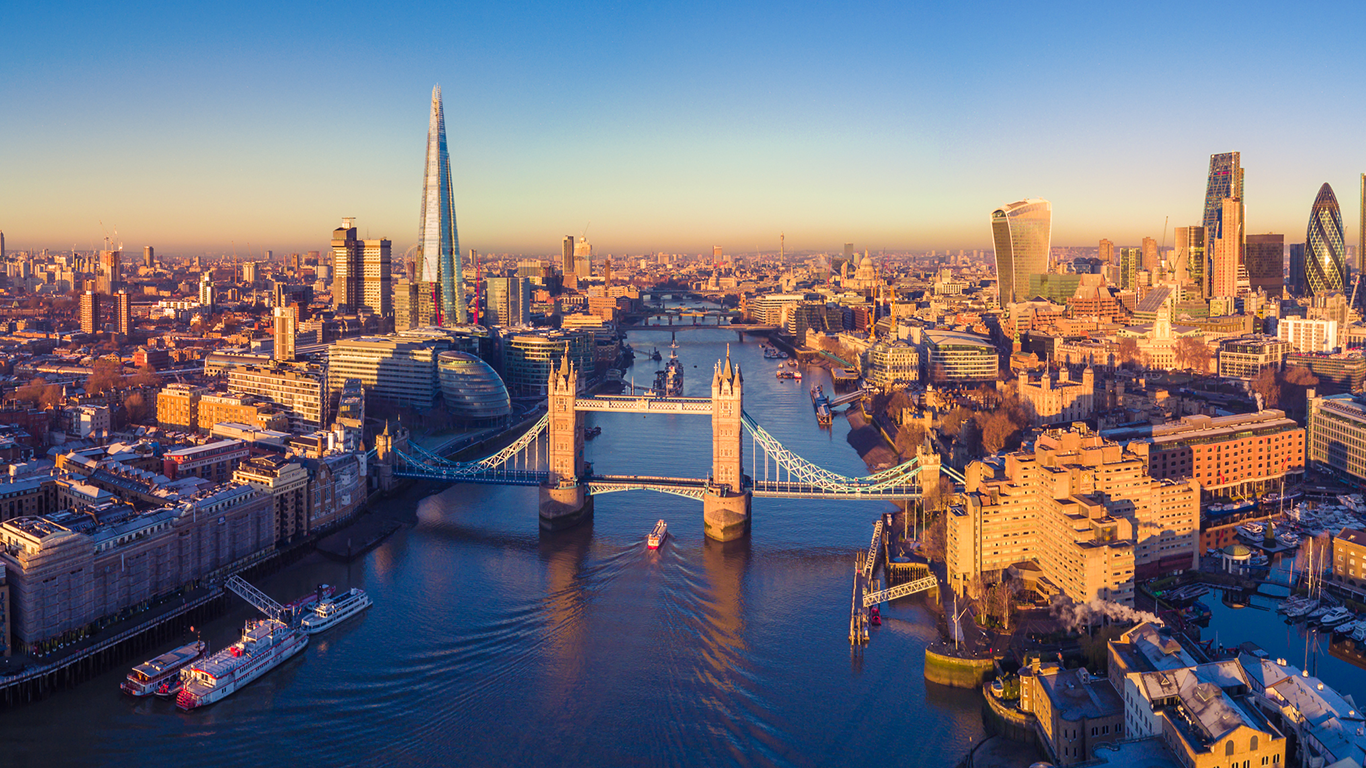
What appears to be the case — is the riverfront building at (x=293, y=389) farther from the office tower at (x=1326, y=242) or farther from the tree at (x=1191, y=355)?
the office tower at (x=1326, y=242)

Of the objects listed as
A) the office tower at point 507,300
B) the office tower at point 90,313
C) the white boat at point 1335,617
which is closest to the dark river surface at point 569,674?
the white boat at point 1335,617

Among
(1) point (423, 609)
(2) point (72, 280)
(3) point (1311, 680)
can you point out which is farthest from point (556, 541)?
(2) point (72, 280)

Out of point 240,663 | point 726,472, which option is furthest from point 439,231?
point 240,663

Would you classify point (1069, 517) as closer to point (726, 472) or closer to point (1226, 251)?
point (726, 472)

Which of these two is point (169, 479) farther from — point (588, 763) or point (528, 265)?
point (528, 265)

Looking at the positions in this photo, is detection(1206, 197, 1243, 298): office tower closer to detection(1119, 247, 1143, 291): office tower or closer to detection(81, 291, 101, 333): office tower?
detection(1119, 247, 1143, 291): office tower

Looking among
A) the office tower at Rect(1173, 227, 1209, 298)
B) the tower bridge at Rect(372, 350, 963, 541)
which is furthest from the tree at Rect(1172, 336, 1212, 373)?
the tower bridge at Rect(372, 350, 963, 541)

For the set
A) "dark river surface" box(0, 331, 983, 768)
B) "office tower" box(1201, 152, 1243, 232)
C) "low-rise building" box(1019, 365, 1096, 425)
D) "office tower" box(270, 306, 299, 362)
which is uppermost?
"office tower" box(1201, 152, 1243, 232)
